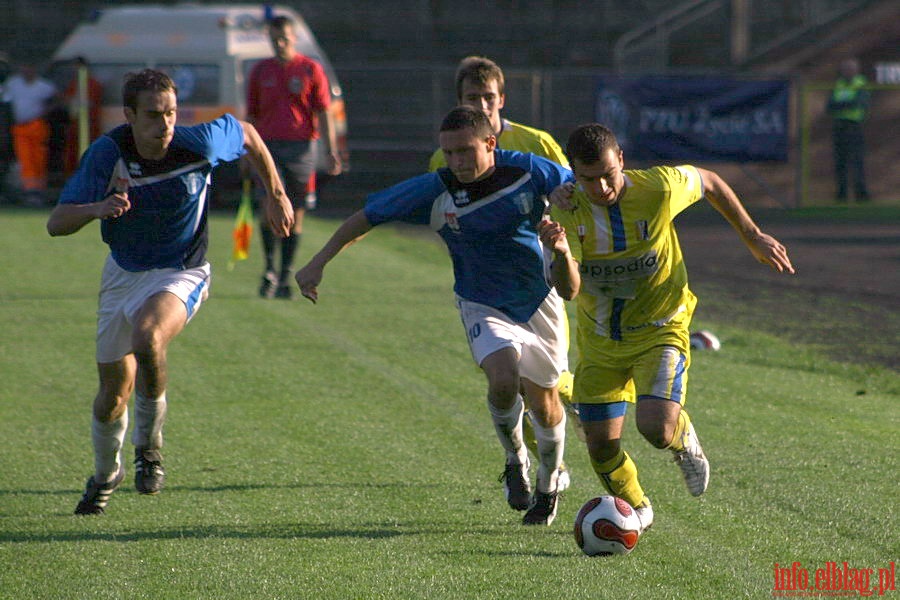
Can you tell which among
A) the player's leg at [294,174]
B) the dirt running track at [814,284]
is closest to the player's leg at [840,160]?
the dirt running track at [814,284]

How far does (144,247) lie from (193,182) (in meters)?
0.36

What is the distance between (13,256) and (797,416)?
373 inches

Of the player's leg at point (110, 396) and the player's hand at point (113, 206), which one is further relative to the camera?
the player's leg at point (110, 396)

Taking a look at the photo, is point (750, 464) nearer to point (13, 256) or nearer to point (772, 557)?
point (772, 557)

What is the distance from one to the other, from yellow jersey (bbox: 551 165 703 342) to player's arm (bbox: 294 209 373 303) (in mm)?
788

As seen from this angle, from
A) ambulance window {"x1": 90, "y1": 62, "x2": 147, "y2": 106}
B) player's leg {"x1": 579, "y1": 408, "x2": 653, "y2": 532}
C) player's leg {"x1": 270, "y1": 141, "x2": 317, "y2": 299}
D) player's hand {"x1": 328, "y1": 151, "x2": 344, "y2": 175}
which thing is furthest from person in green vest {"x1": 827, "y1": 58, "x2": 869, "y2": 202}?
player's leg {"x1": 579, "y1": 408, "x2": 653, "y2": 532}

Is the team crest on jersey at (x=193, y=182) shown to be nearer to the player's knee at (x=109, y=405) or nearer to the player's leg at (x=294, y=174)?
the player's knee at (x=109, y=405)

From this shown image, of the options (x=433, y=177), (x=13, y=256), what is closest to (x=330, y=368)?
(x=433, y=177)

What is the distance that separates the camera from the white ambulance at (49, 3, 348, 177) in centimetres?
1962

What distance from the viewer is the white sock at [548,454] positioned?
5.72m

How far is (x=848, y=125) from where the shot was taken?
20844 millimetres

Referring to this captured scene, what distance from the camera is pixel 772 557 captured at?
5.16m

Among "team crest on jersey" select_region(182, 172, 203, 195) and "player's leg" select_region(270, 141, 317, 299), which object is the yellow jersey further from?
"player's leg" select_region(270, 141, 317, 299)

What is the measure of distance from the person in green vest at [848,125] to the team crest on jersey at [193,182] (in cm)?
1629
